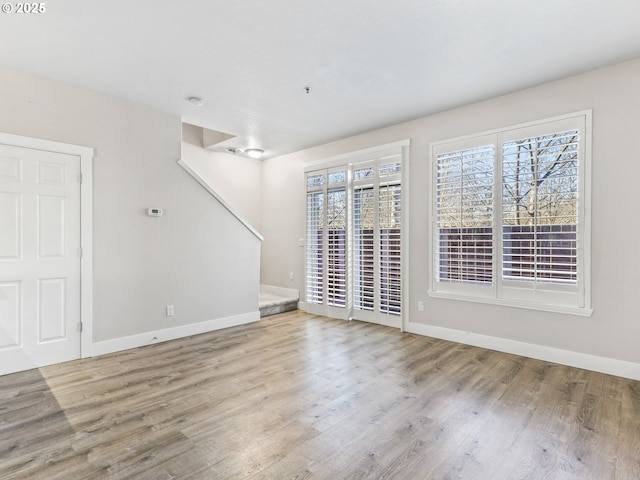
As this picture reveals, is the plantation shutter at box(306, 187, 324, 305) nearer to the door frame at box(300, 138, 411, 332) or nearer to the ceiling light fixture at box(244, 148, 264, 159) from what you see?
the door frame at box(300, 138, 411, 332)

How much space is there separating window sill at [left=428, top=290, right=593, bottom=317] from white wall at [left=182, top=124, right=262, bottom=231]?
349 centimetres

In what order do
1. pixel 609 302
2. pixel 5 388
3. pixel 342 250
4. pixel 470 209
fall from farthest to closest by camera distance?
pixel 342 250 → pixel 470 209 → pixel 609 302 → pixel 5 388

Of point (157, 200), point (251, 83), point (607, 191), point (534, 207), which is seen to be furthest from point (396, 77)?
point (157, 200)

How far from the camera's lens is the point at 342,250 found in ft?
17.3

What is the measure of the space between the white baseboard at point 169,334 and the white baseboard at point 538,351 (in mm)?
2454

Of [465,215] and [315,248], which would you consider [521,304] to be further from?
[315,248]

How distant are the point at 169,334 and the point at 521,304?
4160 mm

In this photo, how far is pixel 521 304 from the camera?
A: 3613 millimetres

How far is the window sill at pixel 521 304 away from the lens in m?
3.28

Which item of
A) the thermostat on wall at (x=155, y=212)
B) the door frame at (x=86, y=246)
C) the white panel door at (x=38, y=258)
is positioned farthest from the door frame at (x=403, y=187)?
the white panel door at (x=38, y=258)

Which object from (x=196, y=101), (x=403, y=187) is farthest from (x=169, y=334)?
(x=403, y=187)

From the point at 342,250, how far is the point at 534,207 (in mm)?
2645

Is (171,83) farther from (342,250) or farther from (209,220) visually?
(342,250)

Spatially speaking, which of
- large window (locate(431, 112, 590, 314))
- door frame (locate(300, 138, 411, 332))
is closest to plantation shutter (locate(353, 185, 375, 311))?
door frame (locate(300, 138, 411, 332))
